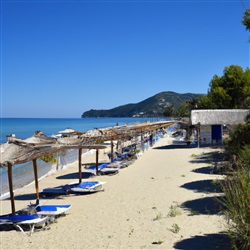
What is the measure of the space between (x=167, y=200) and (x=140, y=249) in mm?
3566

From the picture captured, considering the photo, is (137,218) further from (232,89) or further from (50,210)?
(232,89)

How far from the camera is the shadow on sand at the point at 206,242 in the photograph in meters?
5.86

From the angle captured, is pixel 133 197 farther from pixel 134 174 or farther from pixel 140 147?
pixel 140 147

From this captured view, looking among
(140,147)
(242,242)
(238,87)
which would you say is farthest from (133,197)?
(238,87)

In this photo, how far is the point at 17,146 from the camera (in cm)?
960

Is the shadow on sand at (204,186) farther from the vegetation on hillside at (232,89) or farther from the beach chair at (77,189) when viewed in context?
the vegetation on hillside at (232,89)

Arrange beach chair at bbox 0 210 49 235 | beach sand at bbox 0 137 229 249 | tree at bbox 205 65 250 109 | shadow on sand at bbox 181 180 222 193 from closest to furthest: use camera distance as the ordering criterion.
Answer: beach sand at bbox 0 137 229 249 → beach chair at bbox 0 210 49 235 → shadow on sand at bbox 181 180 222 193 → tree at bbox 205 65 250 109

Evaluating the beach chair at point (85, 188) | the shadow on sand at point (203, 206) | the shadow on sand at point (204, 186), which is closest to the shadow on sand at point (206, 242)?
the shadow on sand at point (203, 206)

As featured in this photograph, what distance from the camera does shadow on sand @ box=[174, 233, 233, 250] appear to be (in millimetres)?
5859

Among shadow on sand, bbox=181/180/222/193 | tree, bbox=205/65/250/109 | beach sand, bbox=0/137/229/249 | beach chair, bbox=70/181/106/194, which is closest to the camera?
beach sand, bbox=0/137/229/249

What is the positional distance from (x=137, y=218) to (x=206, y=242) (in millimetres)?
2417

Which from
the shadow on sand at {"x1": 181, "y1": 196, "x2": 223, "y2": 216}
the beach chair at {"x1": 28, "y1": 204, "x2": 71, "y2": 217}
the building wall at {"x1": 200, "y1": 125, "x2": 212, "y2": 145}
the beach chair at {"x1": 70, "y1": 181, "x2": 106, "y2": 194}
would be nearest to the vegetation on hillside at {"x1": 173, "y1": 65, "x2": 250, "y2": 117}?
the building wall at {"x1": 200, "y1": 125, "x2": 212, "y2": 145}

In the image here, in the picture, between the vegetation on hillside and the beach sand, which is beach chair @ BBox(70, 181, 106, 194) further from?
the vegetation on hillside

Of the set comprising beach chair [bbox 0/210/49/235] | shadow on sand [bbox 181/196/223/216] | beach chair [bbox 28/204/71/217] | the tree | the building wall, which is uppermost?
the tree
